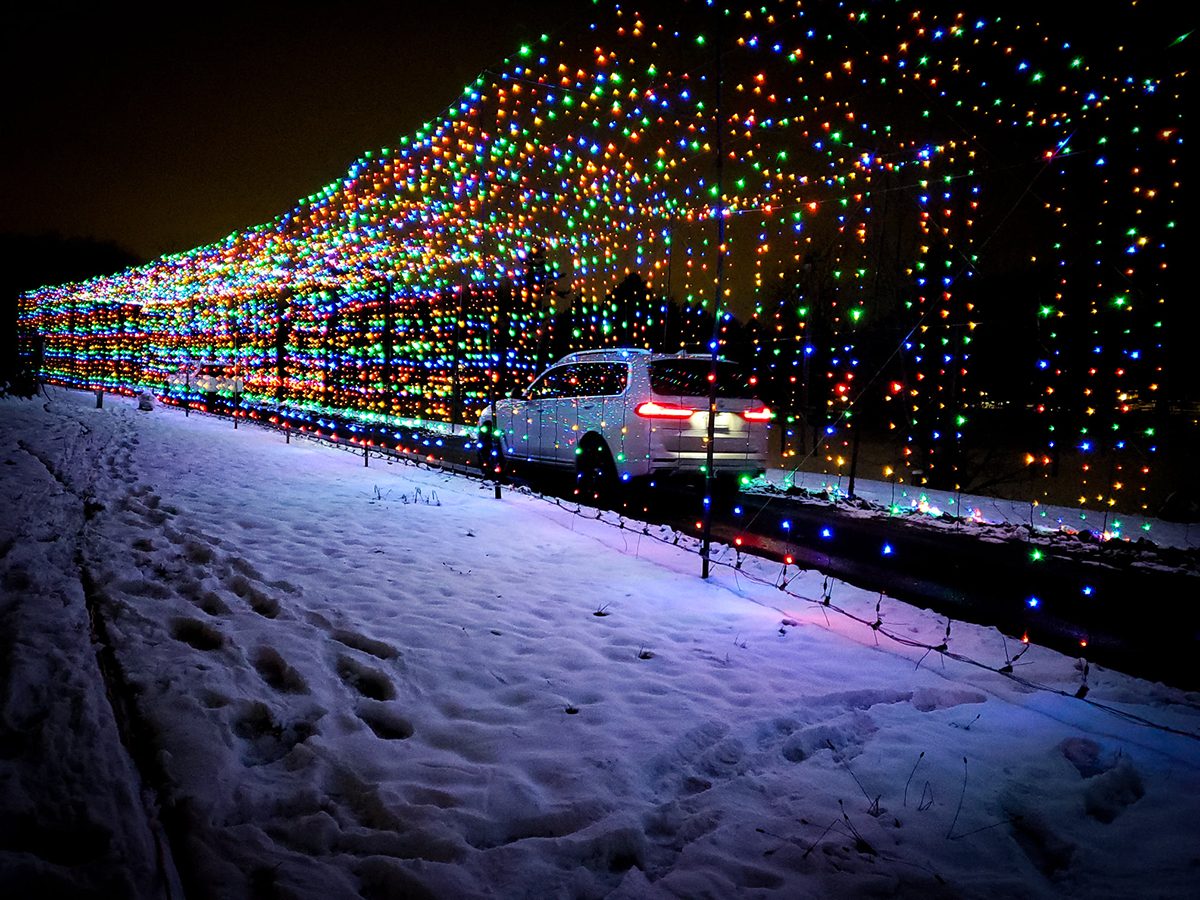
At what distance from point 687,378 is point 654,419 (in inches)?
28.2

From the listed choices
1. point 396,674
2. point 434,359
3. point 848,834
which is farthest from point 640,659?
point 434,359

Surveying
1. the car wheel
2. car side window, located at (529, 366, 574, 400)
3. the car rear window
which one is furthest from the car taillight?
car side window, located at (529, 366, 574, 400)

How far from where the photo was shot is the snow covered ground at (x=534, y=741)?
1872 millimetres

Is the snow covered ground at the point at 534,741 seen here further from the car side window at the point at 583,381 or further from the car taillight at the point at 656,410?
the car side window at the point at 583,381

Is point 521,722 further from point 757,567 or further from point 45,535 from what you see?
point 45,535

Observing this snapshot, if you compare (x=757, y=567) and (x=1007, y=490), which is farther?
(x=1007, y=490)

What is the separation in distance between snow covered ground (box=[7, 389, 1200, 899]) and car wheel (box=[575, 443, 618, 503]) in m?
3.75

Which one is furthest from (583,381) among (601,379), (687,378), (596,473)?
(687,378)

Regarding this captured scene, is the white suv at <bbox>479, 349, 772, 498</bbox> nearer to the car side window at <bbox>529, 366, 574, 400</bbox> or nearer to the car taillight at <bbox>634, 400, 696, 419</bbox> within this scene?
the car taillight at <bbox>634, 400, 696, 419</bbox>

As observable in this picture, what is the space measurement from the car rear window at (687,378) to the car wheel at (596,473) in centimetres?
122

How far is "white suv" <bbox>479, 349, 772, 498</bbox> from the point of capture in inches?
316

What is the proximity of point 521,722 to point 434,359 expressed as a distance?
23.5 meters

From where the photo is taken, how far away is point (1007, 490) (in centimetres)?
1291

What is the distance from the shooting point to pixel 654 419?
8.01 m
